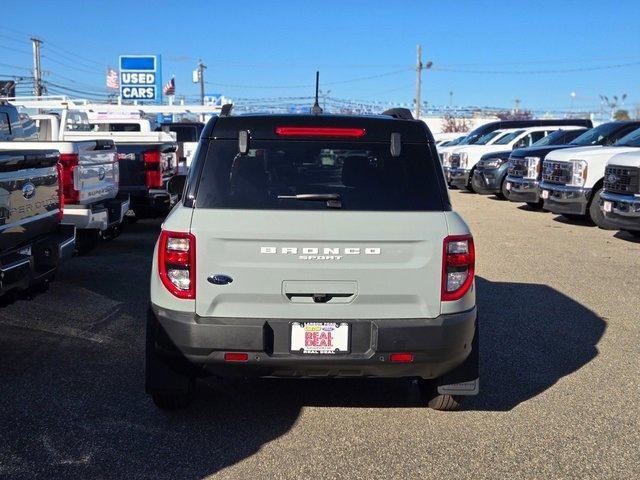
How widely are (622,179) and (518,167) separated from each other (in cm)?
560

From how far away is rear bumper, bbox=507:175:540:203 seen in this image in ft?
52.9

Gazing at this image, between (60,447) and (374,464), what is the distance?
1.72 metres

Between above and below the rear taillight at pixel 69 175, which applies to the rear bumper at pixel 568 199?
below

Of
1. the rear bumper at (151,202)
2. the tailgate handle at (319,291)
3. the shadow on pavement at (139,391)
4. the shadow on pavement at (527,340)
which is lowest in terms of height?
the shadow on pavement at (139,391)

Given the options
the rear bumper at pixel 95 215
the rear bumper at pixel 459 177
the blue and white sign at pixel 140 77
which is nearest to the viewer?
the rear bumper at pixel 95 215

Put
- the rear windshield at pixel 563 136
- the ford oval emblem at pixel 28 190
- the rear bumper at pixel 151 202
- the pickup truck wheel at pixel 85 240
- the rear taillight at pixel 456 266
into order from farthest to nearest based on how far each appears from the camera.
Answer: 1. the rear windshield at pixel 563 136
2. the rear bumper at pixel 151 202
3. the pickup truck wheel at pixel 85 240
4. the ford oval emblem at pixel 28 190
5. the rear taillight at pixel 456 266

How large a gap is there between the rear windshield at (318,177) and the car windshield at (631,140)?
1103cm

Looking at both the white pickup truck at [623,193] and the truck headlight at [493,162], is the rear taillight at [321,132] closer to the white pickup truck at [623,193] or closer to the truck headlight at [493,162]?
the white pickup truck at [623,193]

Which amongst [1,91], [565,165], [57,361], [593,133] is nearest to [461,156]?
[593,133]

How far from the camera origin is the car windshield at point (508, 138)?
2336cm

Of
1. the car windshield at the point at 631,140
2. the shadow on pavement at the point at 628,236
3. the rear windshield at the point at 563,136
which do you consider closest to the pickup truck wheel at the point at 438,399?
the shadow on pavement at the point at 628,236

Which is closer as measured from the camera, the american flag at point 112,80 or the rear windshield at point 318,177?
the rear windshield at point 318,177

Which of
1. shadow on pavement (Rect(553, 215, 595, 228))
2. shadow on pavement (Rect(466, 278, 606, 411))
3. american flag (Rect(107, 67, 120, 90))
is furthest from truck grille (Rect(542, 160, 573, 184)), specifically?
american flag (Rect(107, 67, 120, 90))

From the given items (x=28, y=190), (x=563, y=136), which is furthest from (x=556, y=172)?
(x=28, y=190)
